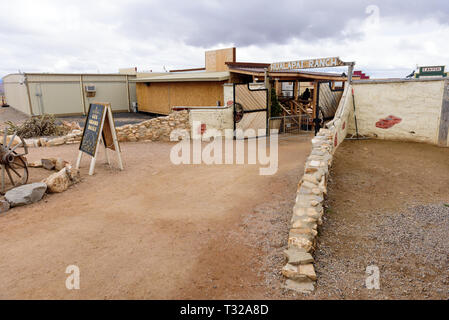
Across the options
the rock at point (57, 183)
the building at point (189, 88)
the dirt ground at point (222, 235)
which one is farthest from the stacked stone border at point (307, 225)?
the building at point (189, 88)

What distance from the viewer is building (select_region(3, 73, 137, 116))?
21.4 m

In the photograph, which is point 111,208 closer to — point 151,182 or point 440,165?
point 151,182

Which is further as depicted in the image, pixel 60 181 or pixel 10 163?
pixel 10 163

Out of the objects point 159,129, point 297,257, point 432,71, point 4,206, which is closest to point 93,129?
point 4,206

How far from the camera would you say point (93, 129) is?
8.55 metres

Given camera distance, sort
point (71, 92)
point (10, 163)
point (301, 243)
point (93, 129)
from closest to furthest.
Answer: point (301, 243) < point (10, 163) < point (93, 129) < point (71, 92)

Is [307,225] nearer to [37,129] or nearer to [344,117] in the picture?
[344,117]

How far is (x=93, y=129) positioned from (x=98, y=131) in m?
0.32

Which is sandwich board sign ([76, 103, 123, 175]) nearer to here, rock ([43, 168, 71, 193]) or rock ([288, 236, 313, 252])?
rock ([43, 168, 71, 193])

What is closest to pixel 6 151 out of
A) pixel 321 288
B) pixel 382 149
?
pixel 321 288

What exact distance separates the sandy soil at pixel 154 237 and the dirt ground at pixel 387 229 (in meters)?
0.75

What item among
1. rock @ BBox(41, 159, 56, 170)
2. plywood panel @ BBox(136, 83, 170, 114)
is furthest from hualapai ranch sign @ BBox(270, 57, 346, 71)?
plywood panel @ BBox(136, 83, 170, 114)

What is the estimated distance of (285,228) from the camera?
Result: 200 inches

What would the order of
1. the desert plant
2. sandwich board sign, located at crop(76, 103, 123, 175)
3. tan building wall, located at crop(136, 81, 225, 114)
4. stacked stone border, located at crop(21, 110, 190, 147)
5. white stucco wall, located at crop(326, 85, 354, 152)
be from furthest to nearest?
1. tan building wall, located at crop(136, 81, 225, 114)
2. the desert plant
3. stacked stone border, located at crop(21, 110, 190, 147)
4. white stucco wall, located at crop(326, 85, 354, 152)
5. sandwich board sign, located at crop(76, 103, 123, 175)
